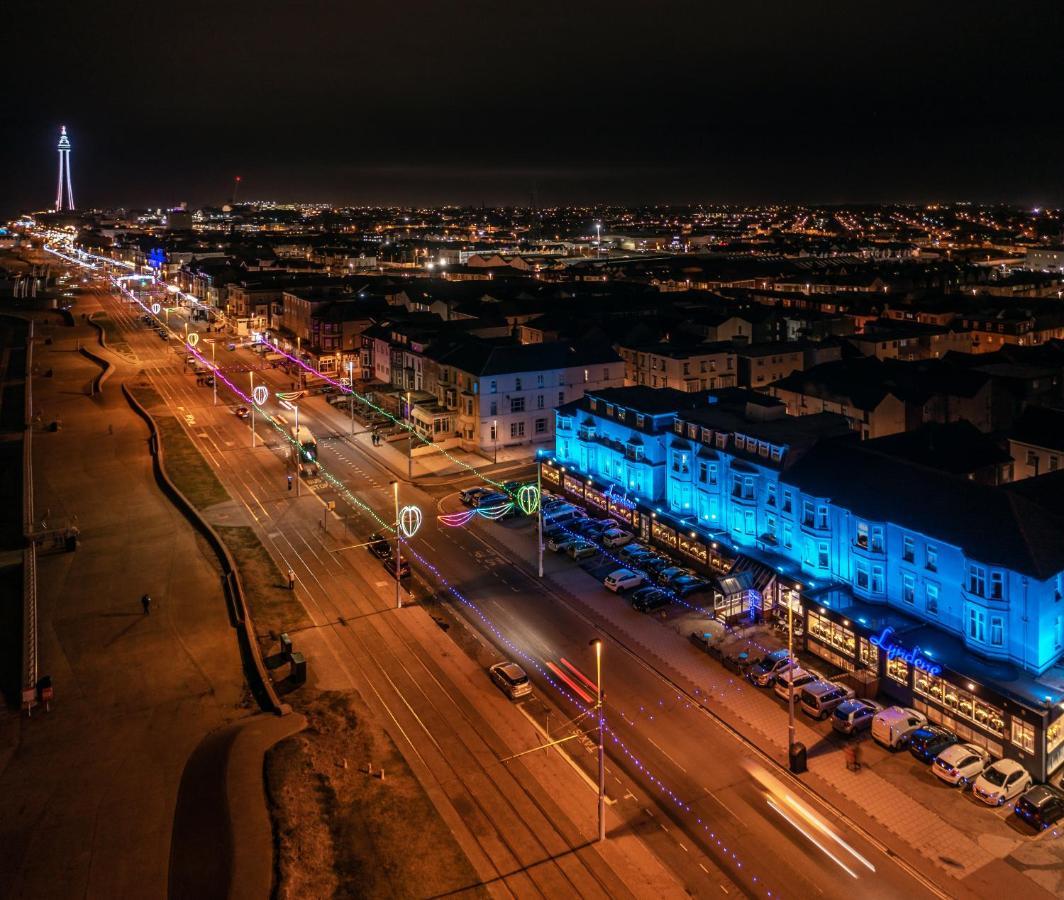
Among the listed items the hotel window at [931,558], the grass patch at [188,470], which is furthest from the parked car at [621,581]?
the grass patch at [188,470]

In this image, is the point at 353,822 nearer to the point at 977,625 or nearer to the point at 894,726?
the point at 894,726

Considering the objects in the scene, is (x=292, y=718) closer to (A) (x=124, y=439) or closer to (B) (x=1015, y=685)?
(B) (x=1015, y=685)

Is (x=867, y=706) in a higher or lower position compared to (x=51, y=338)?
lower

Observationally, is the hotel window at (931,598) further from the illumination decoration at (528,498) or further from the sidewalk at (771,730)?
the illumination decoration at (528,498)

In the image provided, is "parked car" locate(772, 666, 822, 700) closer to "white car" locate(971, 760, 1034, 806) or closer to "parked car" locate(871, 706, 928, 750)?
"parked car" locate(871, 706, 928, 750)

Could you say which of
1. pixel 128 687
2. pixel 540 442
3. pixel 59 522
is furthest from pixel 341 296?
pixel 128 687

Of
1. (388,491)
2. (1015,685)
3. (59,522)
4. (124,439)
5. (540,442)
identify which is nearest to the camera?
(1015,685)

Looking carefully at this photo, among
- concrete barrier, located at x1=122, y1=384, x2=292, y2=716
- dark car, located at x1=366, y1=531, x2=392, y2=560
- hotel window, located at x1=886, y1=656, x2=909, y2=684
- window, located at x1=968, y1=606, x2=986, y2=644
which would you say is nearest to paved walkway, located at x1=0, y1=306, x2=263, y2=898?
concrete barrier, located at x1=122, y1=384, x2=292, y2=716
